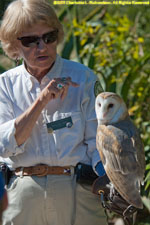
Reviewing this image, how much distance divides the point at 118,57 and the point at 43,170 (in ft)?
8.10

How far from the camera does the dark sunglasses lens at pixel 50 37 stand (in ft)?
7.48

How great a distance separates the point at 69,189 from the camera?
2291mm

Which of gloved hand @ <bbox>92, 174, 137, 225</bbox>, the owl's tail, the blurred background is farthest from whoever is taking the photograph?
the blurred background

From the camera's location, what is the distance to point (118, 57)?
4488mm

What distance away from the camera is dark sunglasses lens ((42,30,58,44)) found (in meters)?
2.28

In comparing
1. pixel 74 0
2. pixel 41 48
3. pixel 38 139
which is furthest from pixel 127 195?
pixel 74 0

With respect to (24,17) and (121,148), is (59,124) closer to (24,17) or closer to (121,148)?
(121,148)

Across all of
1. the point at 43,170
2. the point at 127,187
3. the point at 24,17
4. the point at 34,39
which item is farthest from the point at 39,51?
the point at 127,187

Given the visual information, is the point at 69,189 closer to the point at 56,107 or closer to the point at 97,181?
the point at 97,181

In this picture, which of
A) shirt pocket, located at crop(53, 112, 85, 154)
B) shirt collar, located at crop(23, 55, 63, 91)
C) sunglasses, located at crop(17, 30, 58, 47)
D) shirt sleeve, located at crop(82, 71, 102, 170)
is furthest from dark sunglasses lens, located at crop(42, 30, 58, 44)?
shirt pocket, located at crop(53, 112, 85, 154)

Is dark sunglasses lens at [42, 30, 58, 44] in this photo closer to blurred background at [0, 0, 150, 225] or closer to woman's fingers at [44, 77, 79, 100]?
woman's fingers at [44, 77, 79, 100]

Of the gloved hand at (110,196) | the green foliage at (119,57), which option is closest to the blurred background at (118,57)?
the green foliage at (119,57)

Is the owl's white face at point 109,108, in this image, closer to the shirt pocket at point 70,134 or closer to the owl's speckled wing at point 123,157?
the owl's speckled wing at point 123,157

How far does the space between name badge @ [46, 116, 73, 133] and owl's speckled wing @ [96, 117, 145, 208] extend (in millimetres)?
171
